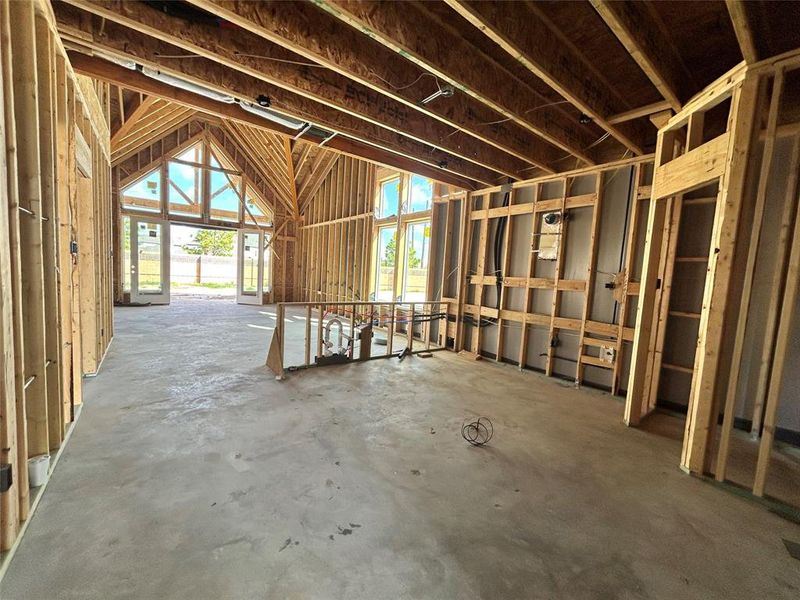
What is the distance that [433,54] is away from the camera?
256cm

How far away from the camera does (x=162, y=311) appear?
9.29 m

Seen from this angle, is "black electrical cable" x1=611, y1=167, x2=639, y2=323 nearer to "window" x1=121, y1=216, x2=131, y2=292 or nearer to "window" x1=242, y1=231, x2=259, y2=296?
"window" x1=242, y1=231, x2=259, y2=296

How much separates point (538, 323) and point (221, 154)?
39.1ft

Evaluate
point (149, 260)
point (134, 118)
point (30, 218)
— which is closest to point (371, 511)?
point (30, 218)

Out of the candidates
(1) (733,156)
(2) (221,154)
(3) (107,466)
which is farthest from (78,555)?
(2) (221,154)

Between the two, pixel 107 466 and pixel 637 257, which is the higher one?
pixel 637 257

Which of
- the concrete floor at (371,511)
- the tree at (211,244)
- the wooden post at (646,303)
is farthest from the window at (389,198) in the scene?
the tree at (211,244)

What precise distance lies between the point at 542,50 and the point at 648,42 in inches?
28.6

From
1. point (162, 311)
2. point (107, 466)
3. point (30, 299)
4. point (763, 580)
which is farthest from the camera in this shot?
point (162, 311)

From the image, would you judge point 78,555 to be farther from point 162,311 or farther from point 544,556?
point 162,311

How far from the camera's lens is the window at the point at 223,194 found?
11.5 metres

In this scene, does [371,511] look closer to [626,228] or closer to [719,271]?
[719,271]

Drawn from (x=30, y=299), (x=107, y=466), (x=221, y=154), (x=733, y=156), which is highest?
(x=221, y=154)

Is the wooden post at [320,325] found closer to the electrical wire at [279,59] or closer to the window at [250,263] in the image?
the electrical wire at [279,59]
